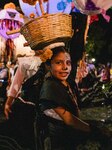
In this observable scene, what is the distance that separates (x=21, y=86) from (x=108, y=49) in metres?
24.1

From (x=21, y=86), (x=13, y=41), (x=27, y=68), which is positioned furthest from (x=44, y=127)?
(x=13, y=41)

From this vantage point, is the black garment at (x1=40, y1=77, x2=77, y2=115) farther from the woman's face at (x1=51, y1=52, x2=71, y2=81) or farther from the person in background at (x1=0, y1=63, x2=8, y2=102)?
the person in background at (x1=0, y1=63, x2=8, y2=102)

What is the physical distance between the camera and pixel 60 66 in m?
3.85

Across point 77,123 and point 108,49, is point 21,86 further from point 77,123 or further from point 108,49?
point 108,49

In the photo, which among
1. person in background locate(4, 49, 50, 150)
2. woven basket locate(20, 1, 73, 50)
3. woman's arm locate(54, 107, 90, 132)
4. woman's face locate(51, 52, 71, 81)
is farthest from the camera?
person in background locate(4, 49, 50, 150)

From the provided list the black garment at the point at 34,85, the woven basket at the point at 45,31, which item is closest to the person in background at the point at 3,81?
the black garment at the point at 34,85

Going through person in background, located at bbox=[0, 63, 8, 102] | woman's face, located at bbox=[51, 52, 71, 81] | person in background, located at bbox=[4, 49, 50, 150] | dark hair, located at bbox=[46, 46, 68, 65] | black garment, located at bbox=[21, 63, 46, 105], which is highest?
dark hair, located at bbox=[46, 46, 68, 65]

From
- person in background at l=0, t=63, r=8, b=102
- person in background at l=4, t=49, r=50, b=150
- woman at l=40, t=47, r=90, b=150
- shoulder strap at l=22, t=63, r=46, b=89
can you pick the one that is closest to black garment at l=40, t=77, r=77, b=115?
woman at l=40, t=47, r=90, b=150

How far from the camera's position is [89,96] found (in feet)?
38.4

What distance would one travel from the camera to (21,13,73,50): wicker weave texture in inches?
160

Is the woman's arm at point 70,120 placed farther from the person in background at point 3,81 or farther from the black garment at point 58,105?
the person in background at point 3,81

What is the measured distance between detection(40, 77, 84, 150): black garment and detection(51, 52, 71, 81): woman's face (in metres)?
0.10

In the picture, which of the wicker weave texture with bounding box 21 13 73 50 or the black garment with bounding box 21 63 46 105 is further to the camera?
the black garment with bounding box 21 63 46 105

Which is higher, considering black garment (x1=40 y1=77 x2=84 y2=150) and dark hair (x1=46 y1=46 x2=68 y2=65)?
dark hair (x1=46 y1=46 x2=68 y2=65)
